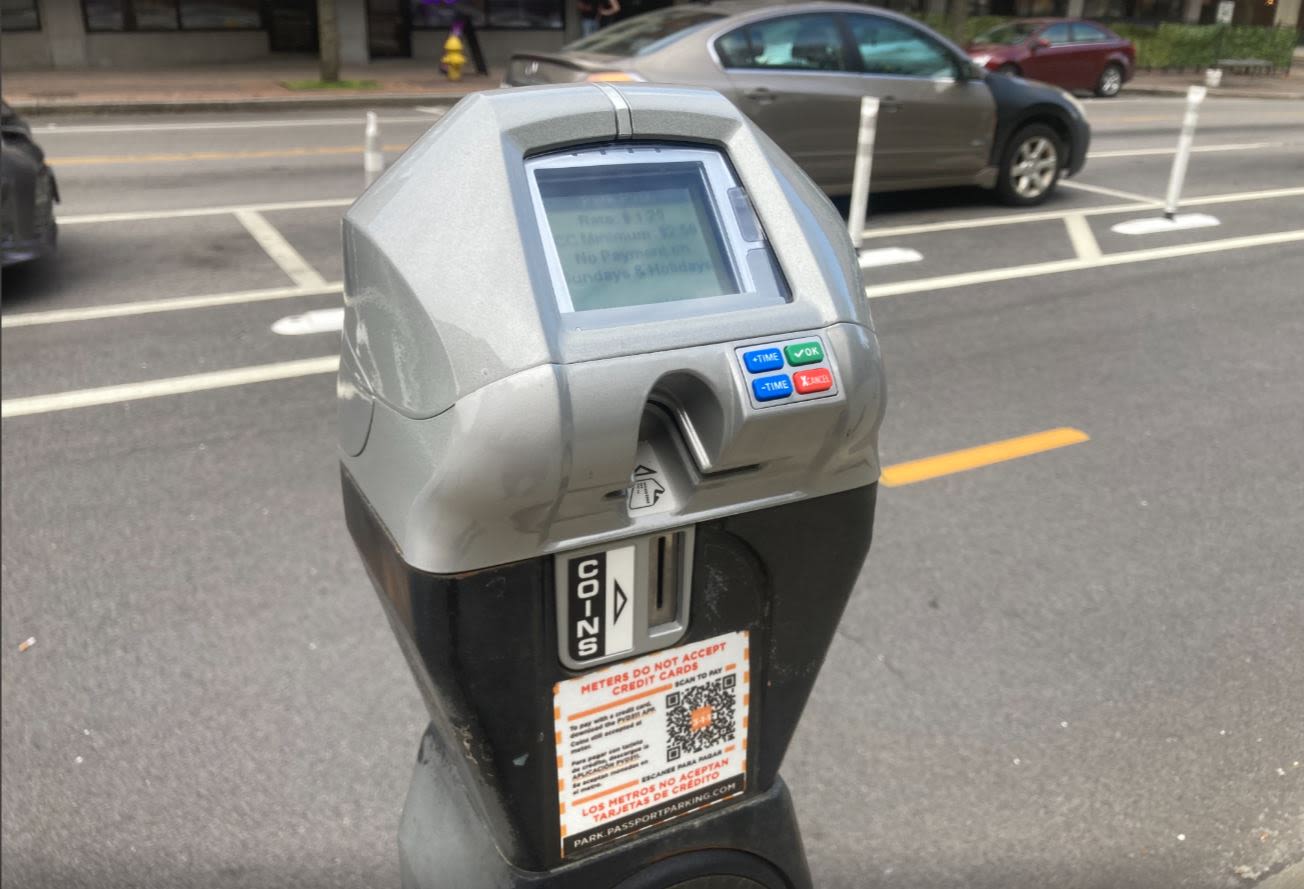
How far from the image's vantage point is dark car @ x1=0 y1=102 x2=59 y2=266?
610 cm

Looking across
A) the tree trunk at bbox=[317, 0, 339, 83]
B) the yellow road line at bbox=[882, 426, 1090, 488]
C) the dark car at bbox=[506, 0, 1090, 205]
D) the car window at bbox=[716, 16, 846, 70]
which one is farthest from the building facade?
the yellow road line at bbox=[882, 426, 1090, 488]

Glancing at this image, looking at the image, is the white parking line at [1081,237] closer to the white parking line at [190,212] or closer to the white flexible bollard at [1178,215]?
the white flexible bollard at [1178,215]

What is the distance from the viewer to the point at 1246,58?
821 inches

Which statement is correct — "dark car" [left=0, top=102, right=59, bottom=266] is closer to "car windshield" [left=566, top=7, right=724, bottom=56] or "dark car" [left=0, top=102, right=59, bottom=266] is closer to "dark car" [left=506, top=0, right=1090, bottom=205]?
"dark car" [left=506, top=0, right=1090, bottom=205]

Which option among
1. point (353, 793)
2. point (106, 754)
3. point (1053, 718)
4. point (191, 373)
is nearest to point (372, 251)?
point (353, 793)

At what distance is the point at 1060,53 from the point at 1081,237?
457 inches

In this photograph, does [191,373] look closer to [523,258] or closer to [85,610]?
[85,610]

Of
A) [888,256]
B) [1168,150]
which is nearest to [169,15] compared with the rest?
[1168,150]

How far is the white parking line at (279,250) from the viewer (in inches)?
263

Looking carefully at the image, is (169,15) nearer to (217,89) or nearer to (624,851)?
(217,89)

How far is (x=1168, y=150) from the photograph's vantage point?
1220cm

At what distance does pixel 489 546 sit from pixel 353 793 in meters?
1.79

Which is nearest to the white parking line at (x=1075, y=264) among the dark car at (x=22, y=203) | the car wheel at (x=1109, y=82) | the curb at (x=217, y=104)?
the dark car at (x=22, y=203)

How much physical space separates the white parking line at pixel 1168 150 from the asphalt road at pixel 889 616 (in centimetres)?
582
